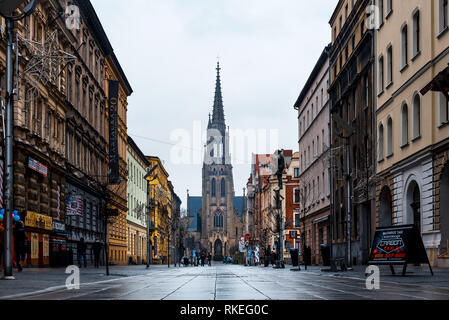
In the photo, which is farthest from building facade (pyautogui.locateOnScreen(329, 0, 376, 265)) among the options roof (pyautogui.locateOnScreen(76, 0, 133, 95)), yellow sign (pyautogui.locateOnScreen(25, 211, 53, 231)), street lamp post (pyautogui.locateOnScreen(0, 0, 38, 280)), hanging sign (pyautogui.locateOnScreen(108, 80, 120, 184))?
street lamp post (pyautogui.locateOnScreen(0, 0, 38, 280))

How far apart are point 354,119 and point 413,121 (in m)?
14.4

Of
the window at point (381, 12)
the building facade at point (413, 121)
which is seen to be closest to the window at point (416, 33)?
the building facade at point (413, 121)

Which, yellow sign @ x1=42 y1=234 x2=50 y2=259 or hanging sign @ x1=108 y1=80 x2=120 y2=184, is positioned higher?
hanging sign @ x1=108 y1=80 x2=120 y2=184

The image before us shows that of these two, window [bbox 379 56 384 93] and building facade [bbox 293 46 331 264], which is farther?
building facade [bbox 293 46 331 264]

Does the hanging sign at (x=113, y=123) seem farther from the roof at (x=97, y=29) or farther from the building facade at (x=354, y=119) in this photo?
the building facade at (x=354, y=119)

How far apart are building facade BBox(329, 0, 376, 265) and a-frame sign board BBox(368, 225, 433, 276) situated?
11.9 metres

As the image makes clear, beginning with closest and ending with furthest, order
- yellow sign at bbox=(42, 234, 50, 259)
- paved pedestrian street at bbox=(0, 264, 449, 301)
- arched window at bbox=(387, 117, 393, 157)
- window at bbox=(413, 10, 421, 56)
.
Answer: paved pedestrian street at bbox=(0, 264, 449, 301), window at bbox=(413, 10, 421, 56), yellow sign at bbox=(42, 234, 50, 259), arched window at bbox=(387, 117, 393, 157)

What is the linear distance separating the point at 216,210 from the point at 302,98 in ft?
402

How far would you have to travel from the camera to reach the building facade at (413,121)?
2922 cm

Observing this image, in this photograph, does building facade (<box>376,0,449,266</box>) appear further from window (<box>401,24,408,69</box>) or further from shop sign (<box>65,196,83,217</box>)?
shop sign (<box>65,196,83,217</box>)

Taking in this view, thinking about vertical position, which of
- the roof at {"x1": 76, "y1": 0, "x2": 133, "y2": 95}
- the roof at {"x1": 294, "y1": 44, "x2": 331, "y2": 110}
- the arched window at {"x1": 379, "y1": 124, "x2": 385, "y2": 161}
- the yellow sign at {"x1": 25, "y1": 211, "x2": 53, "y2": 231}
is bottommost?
the yellow sign at {"x1": 25, "y1": 211, "x2": 53, "y2": 231}

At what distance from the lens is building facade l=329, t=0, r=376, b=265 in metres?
41.4

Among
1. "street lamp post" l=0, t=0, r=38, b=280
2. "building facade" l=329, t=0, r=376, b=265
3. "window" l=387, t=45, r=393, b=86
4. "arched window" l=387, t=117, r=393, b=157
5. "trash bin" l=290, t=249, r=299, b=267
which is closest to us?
"street lamp post" l=0, t=0, r=38, b=280

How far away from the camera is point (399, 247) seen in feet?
72.2
